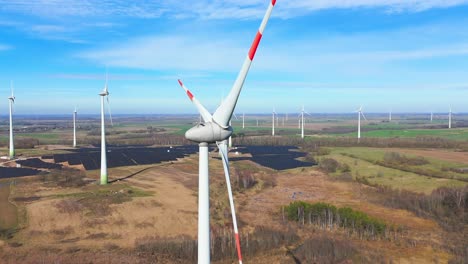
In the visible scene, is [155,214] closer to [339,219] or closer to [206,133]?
[339,219]

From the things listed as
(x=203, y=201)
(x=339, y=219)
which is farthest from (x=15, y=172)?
(x=203, y=201)

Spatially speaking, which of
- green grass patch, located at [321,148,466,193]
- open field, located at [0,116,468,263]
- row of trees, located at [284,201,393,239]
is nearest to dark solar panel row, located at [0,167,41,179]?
open field, located at [0,116,468,263]

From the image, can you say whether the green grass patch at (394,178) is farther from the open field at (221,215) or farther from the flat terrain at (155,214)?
the flat terrain at (155,214)

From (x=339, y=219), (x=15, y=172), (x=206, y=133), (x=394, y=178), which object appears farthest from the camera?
(x=394, y=178)

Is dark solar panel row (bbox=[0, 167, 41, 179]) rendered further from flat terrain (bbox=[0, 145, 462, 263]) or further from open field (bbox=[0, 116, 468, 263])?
flat terrain (bbox=[0, 145, 462, 263])

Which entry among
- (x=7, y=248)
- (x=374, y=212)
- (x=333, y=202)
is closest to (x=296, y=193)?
(x=333, y=202)

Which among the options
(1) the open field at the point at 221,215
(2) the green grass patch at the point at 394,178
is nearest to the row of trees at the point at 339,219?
(1) the open field at the point at 221,215

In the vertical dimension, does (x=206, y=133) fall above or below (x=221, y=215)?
above

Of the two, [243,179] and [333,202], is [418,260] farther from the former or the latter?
[243,179]

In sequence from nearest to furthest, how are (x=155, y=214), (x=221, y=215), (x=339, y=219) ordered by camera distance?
(x=339, y=219) < (x=155, y=214) < (x=221, y=215)
